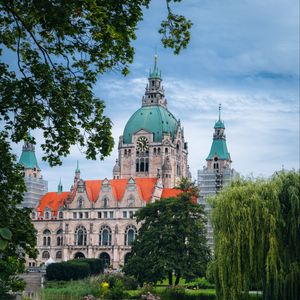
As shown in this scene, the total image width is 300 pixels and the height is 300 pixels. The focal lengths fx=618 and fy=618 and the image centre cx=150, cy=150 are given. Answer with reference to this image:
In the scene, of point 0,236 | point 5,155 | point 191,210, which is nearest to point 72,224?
point 191,210

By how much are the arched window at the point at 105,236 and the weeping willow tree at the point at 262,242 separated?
65.9m

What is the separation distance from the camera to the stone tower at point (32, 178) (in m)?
114

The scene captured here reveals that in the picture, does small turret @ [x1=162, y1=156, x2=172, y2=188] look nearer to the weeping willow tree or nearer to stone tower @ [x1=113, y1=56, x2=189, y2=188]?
stone tower @ [x1=113, y1=56, x2=189, y2=188]

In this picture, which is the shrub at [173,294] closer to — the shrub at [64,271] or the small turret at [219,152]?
the shrub at [64,271]

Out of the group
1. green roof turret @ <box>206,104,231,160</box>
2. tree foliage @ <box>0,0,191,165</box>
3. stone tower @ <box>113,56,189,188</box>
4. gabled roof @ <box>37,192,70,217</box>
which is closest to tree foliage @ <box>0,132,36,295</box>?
tree foliage @ <box>0,0,191,165</box>

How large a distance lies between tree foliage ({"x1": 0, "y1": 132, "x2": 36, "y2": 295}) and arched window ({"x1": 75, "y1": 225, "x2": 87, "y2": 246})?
83.7 meters

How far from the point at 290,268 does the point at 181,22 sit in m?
20.1

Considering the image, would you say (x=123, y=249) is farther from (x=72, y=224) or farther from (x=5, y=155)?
(x=5, y=155)

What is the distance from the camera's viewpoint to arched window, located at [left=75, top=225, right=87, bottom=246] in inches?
3989

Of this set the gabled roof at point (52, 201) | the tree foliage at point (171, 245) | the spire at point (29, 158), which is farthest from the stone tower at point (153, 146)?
the tree foliage at point (171, 245)

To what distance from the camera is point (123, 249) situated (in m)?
98.1

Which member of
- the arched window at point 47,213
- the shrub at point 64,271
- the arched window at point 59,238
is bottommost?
A: the shrub at point 64,271

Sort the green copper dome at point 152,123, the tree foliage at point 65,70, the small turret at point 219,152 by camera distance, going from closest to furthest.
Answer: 1. the tree foliage at point 65,70
2. the small turret at point 219,152
3. the green copper dome at point 152,123

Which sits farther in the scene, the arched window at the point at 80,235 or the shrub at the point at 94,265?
the arched window at the point at 80,235
